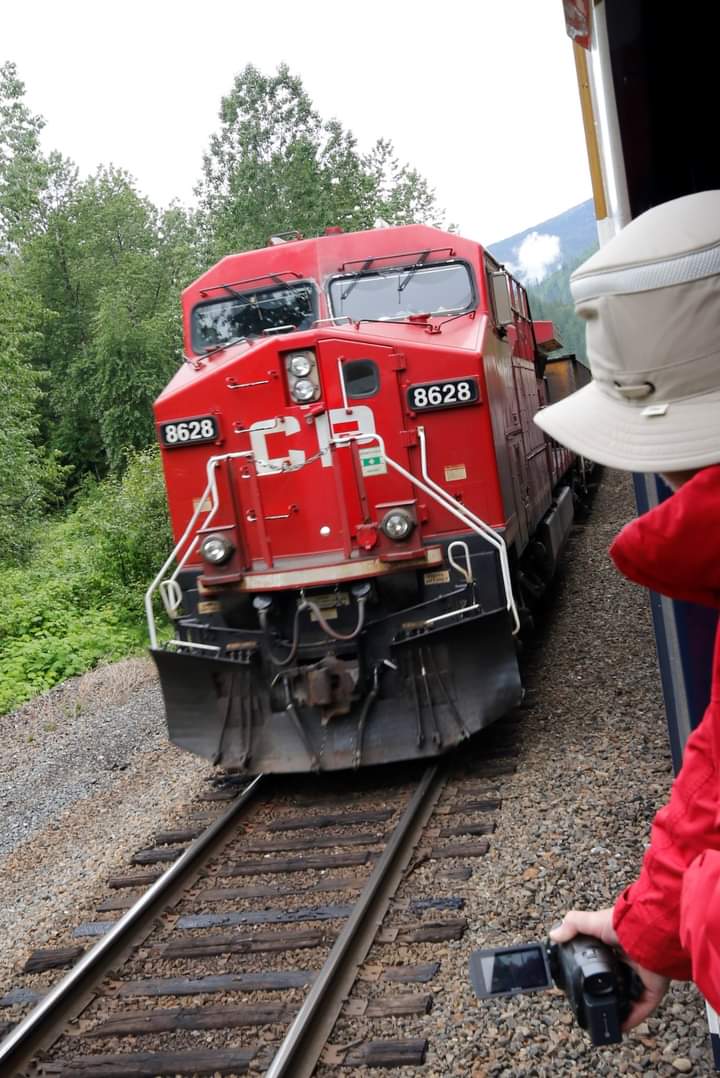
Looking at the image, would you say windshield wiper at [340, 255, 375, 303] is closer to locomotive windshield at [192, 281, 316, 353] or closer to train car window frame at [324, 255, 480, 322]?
train car window frame at [324, 255, 480, 322]

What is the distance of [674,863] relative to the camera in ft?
5.08

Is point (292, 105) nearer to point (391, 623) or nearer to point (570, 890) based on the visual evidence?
point (391, 623)

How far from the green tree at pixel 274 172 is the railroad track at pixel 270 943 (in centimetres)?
2440

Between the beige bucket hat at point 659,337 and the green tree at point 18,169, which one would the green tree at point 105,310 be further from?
the beige bucket hat at point 659,337

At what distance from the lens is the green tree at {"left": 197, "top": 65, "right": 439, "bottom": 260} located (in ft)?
96.3

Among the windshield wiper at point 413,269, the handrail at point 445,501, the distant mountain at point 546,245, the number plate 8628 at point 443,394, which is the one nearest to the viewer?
the handrail at point 445,501

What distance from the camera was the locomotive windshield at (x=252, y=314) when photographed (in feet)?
24.2

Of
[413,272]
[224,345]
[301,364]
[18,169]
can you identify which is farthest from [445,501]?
[18,169]

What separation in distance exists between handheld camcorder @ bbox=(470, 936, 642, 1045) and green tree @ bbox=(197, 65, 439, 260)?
28210 mm

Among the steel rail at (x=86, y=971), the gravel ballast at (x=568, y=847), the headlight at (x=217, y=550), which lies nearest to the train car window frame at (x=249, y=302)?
the headlight at (x=217, y=550)

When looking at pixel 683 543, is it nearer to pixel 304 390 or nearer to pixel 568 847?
pixel 568 847

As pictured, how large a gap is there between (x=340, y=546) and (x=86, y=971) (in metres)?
3.02

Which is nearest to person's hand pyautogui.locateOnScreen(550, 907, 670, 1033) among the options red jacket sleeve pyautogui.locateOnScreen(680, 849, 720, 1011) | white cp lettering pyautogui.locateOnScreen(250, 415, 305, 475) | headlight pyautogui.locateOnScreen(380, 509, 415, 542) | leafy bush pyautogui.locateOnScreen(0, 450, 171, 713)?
red jacket sleeve pyautogui.locateOnScreen(680, 849, 720, 1011)

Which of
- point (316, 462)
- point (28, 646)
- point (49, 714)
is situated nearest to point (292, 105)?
point (28, 646)
